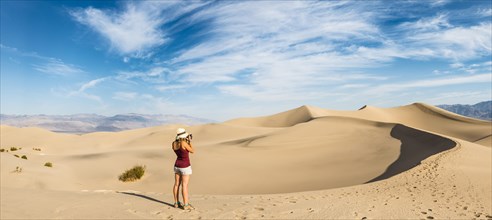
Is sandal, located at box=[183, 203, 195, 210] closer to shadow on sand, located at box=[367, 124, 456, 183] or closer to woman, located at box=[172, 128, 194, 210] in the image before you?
woman, located at box=[172, 128, 194, 210]

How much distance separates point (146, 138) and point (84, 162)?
22.2m

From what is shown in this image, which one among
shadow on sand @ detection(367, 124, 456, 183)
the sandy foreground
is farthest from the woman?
shadow on sand @ detection(367, 124, 456, 183)

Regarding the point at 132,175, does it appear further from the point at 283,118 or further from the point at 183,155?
the point at 283,118

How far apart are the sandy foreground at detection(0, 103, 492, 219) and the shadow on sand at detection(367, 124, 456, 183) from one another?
2.7 inches

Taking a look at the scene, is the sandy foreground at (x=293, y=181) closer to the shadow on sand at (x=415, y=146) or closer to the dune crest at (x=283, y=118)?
the shadow on sand at (x=415, y=146)

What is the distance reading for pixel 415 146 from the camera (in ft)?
64.6

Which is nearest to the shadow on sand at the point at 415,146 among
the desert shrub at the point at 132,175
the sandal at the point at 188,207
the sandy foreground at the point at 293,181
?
the sandy foreground at the point at 293,181

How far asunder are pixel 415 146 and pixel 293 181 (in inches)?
A: 372

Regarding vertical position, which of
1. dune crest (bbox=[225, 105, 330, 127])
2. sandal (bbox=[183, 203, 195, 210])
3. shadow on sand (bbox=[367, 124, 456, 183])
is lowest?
sandal (bbox=[183, 203, 195, 210])

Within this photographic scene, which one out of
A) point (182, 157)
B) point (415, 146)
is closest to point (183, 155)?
point (182, 157)

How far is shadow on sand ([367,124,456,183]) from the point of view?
50.5ft

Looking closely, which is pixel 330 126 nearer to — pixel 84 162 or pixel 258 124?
pixel 84 162

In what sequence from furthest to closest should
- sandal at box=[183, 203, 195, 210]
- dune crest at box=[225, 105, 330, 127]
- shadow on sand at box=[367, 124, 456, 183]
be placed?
dune crest at box=[225, 105, 330, 127] → shadow on sand at box=[367, 124, 456, 183] → sandal at box=[183, 203, 195, 210]

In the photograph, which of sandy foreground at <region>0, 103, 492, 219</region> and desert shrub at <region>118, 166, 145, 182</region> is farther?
desert shrub at <region>118, 166, 145, 182</region>
